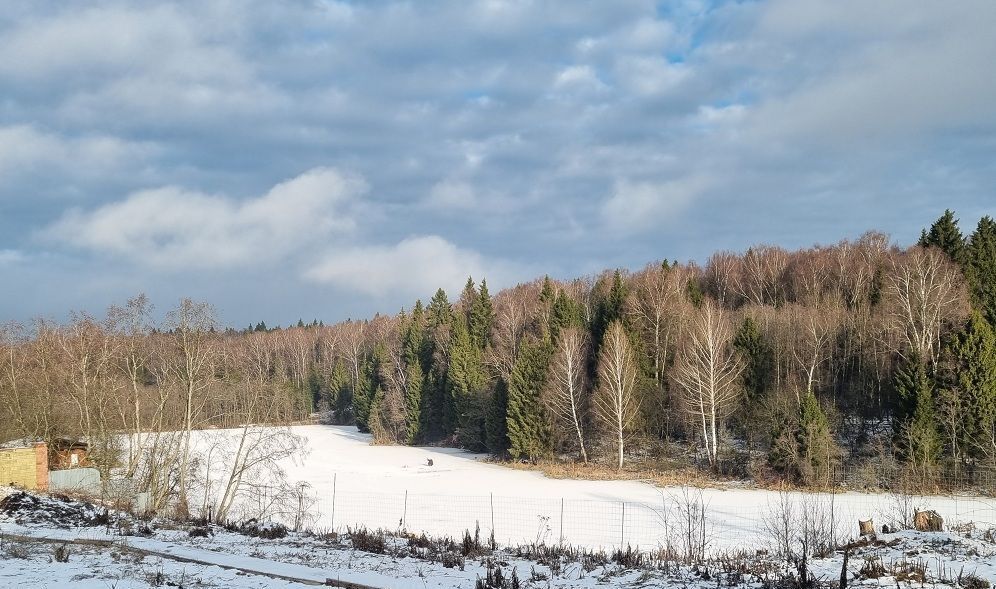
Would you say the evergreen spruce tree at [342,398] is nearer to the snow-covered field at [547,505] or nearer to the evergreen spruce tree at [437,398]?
the evergreen spruce tree at [437,398]

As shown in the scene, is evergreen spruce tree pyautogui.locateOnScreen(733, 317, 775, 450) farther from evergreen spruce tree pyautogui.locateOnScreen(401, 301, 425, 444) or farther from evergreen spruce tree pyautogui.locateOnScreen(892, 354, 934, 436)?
evergreen spruce tree pyautogui.locateOnScreen(401, 301, 425, 444)

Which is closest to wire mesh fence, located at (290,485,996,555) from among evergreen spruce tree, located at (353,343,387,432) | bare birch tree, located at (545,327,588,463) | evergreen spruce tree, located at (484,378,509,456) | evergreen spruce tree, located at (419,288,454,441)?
bare birch tree, located at (545,327,588,463)

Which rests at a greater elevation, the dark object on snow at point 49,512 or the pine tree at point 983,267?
the pine tree at point 983,267

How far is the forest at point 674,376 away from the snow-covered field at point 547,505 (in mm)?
4021

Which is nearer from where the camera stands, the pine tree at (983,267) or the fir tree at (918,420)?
the fir tree at (918,420)

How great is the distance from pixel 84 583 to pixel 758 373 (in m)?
46.3

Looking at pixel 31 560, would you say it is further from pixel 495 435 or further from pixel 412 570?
pixel 495 435

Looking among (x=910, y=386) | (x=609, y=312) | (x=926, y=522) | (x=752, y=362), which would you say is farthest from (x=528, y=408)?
(x=926, y=522)

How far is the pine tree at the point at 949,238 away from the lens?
48.8 meters

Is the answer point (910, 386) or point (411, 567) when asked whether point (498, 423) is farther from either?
point (411, 567)

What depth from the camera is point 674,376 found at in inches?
2040

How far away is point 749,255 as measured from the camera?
3059 inches

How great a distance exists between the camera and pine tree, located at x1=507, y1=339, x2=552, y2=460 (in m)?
54.7

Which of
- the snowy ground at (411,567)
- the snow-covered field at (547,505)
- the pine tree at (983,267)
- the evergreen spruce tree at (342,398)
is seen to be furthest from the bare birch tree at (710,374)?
the evergreen spruce tree at (342,398)
